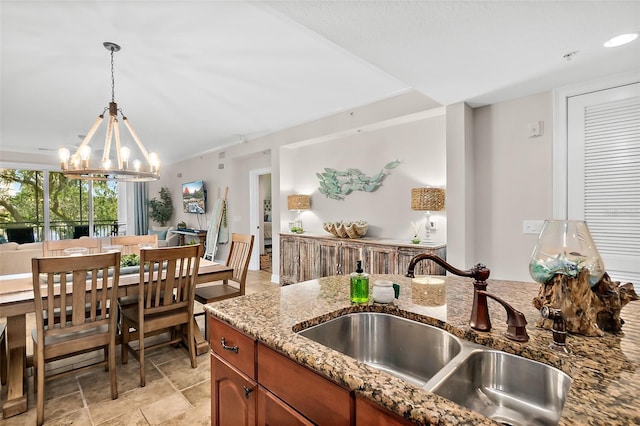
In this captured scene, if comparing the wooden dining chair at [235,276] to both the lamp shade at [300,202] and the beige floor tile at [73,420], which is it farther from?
the lamp shade at [300,202]

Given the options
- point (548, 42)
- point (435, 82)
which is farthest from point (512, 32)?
point (435, 82)

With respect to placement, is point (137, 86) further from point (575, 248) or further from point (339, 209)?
point (575, 248)

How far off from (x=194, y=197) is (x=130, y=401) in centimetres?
584

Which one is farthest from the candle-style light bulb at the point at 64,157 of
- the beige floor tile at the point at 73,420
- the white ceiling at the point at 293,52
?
the beige floor tile at the point at 73,420

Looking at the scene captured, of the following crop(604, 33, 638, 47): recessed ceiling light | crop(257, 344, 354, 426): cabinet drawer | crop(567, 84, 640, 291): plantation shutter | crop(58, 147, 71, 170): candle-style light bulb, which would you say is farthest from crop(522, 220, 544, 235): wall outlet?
crop(58, 147, 71, 170): candle-style light bulb

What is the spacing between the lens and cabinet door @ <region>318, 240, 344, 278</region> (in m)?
4.09

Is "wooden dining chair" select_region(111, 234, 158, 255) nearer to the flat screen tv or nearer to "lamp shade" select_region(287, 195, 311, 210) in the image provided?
"lamp shade" select_region(287, 195, 311, 210)

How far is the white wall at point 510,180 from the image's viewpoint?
304 cm

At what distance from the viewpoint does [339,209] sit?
15.7 feet

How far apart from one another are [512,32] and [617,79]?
4.75ft

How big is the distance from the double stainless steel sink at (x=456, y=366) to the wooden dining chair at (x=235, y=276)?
192 cm

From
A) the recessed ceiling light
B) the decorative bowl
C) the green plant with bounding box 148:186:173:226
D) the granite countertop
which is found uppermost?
the recessed ceiling light

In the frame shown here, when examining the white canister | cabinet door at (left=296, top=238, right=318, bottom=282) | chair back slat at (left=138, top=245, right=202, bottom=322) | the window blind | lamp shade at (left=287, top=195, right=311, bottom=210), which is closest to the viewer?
the white canister

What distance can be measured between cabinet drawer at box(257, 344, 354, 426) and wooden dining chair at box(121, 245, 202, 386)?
1.55m
